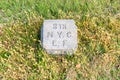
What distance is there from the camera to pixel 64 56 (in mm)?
3744

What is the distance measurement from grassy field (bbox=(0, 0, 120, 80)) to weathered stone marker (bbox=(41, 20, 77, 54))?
0.09 meters

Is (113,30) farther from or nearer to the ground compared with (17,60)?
farther from the ground

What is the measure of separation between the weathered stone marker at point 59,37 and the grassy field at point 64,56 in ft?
0.31

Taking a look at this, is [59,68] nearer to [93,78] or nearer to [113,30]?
[93,78]

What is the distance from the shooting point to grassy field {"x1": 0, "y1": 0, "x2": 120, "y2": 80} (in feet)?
11.8

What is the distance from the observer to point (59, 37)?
3.68 m

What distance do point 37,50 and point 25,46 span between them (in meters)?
0.17

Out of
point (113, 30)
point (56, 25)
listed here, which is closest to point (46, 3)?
point (56, 25)

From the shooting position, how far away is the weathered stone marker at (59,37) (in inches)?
143

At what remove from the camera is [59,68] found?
3.64 m

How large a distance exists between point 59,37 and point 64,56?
23cm

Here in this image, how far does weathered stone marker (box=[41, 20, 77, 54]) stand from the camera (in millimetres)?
3635

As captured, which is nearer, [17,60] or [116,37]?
[17,60]

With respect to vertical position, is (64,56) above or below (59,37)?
below
